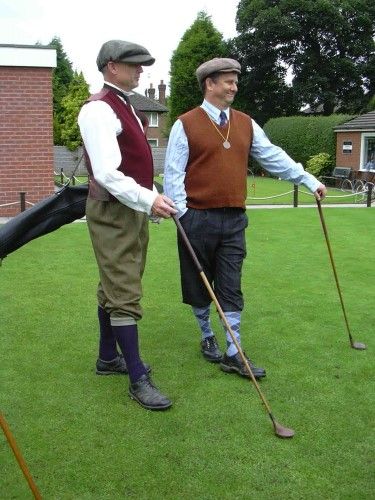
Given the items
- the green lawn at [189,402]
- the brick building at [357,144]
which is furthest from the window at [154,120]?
the green lawn at [189,402]

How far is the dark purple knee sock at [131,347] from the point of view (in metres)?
3.79

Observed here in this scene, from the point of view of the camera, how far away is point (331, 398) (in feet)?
12.7

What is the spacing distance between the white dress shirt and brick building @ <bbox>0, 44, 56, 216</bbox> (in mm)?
9112

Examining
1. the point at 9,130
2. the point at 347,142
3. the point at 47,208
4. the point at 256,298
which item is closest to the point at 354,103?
the point at 347,142

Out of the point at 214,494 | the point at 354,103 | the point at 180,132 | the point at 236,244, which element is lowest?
the point at 214,494

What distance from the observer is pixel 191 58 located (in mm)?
39812

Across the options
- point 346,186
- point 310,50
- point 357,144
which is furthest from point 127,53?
point 310,50

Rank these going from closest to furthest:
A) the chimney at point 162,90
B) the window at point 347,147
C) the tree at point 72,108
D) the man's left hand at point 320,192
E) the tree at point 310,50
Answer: the man's left hand at point 320,192
the window at point 347,147
the tree at point 72,108
the tree at point 310,50
the chimney at point 162,90

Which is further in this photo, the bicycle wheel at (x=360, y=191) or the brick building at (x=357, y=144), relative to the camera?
the brick building at (x=357, y=144)

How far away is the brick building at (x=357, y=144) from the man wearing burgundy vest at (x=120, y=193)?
22140mm

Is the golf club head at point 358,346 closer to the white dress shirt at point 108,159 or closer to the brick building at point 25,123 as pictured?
the white dress shirt at point 108,159

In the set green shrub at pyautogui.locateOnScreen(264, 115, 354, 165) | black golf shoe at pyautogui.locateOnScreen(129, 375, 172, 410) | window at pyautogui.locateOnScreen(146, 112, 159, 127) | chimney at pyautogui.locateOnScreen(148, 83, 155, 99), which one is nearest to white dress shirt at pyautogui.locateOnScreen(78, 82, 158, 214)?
black golf shoe at pyautogui.locateOnScreen(129, 375, 172, 410)

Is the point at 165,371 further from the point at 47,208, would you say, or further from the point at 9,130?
the point at 9,130

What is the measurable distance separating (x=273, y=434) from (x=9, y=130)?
10.4m
